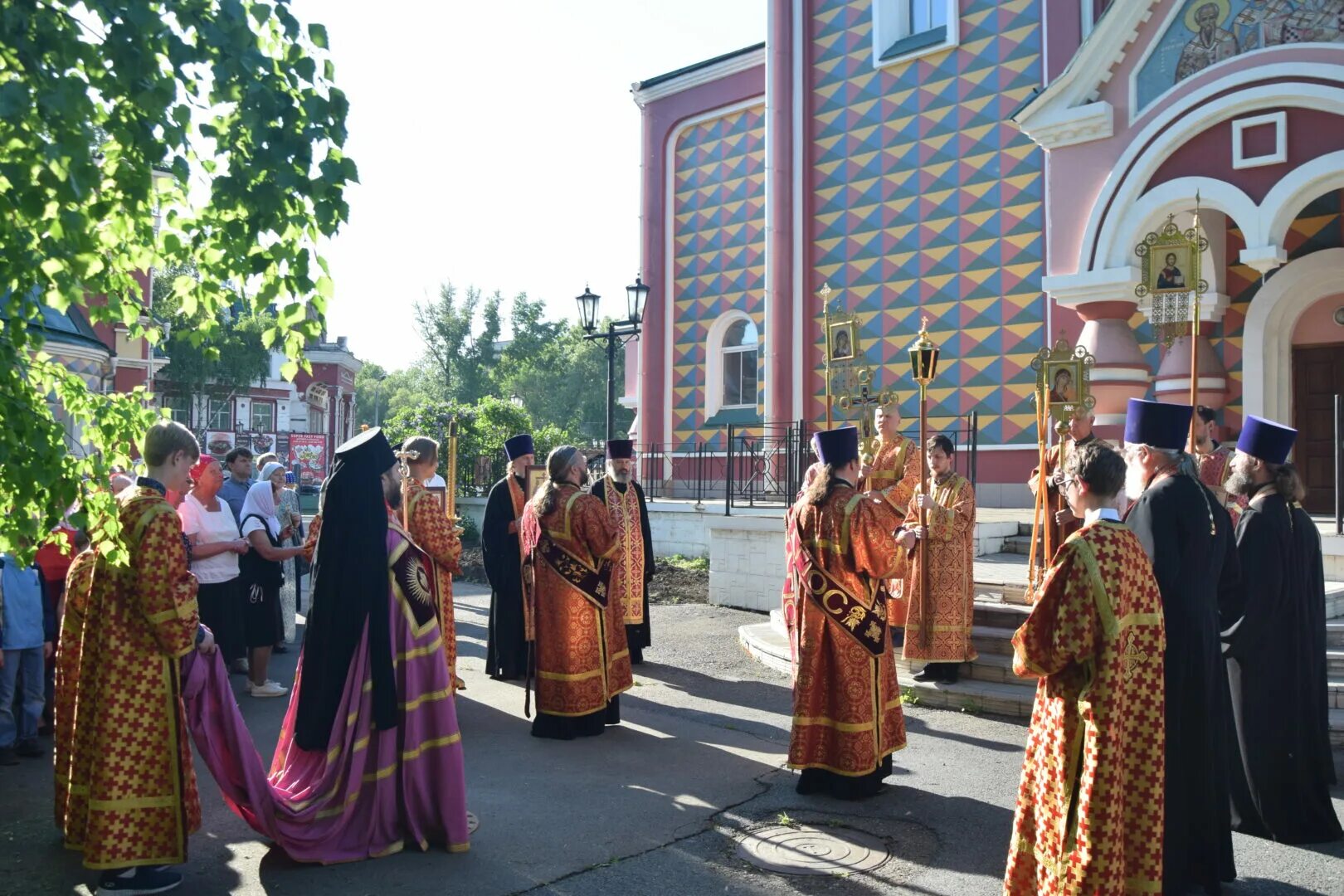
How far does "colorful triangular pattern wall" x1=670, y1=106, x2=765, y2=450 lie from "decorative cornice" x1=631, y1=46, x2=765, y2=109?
0.74 metres

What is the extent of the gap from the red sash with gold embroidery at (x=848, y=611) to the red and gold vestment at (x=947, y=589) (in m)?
2.64

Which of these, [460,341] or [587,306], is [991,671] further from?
[460,341]

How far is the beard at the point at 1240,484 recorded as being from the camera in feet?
18.1

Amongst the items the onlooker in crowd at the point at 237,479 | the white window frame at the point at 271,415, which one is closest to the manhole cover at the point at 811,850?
the onlooker in crowd at the point at 237,479

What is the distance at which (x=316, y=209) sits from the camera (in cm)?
321

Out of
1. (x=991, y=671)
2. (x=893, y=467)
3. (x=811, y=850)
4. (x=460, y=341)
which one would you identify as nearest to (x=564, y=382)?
(x=460, y=341)

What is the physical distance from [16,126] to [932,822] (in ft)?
16.0

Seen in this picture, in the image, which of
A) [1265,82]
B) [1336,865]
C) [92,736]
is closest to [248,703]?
[92,736]

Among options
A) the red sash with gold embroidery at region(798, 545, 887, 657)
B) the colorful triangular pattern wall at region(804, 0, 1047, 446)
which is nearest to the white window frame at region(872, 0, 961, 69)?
the colorful triangular pattern wall at region(804, 0, 1047, 446)

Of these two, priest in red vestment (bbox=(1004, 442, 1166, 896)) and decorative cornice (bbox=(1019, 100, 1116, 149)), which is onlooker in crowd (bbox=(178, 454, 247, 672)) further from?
decorative cornice (bbox=(1019, 100, 1116, 149))

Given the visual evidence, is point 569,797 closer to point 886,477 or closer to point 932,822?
point 932,822

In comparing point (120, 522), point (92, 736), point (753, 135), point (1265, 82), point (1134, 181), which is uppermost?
point (753, 135)

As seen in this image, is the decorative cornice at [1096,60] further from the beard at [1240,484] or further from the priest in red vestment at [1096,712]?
the priest in red vestment at [1096,712]

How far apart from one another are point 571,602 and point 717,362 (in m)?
12.8
